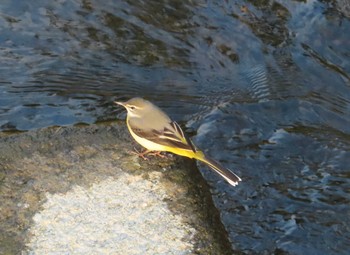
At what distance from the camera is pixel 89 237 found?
5.54m

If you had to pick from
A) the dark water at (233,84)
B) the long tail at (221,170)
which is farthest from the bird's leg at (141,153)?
the dark water at (233,84)

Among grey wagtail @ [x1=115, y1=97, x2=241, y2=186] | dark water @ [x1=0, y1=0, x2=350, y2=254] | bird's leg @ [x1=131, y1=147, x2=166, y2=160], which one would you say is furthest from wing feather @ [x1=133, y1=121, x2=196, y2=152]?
dark water @ [x1=0, y1=0, x2=350, y2=254]

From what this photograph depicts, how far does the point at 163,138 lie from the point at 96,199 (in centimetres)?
118

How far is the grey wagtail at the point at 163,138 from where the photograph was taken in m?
6.80

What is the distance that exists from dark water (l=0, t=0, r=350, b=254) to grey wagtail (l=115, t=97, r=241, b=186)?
325 mm

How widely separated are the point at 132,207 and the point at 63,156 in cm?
103

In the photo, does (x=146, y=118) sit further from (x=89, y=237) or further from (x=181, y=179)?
(x=89, y=237)

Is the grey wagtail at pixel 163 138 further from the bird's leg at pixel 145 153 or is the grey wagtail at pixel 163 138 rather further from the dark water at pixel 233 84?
the dark water at pixel 233 84

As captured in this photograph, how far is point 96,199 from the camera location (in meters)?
6.04

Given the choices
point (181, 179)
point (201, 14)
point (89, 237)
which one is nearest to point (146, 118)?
point (181, 179)

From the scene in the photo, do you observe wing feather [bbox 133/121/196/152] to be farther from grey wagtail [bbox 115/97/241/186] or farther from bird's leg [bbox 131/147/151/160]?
bird's leg [bbox 131/147/151/160]

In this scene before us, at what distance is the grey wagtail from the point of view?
6.80m

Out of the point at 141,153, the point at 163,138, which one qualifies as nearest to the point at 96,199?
the point at 141,153

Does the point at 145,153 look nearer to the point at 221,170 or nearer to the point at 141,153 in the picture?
the point at 141,153
